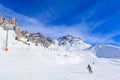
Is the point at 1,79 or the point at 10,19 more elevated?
the point at 10,19

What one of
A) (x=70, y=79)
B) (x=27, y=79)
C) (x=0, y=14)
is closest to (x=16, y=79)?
(x=27, y=79)

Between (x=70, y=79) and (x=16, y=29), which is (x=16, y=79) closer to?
(x=70, y=79)

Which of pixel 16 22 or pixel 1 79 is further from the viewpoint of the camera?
pixel 16 22

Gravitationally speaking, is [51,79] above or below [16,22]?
below

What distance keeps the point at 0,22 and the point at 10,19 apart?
27521 mm

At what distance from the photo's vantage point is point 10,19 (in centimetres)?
18738

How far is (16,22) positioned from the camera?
193250 millimetres

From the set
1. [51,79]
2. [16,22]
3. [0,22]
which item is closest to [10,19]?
[16,22]

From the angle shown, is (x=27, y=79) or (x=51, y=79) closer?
(x=27, y=79)

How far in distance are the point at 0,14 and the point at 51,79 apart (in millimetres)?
157923

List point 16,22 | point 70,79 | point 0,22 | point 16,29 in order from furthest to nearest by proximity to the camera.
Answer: point 16,22, point 16,29, point 0,22, point 70,79

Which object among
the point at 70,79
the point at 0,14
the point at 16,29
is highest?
the point at 0,14

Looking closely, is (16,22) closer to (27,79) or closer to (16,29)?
(16,29)

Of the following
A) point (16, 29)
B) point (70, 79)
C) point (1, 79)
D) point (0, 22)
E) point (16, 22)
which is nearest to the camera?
point (1, 79)
